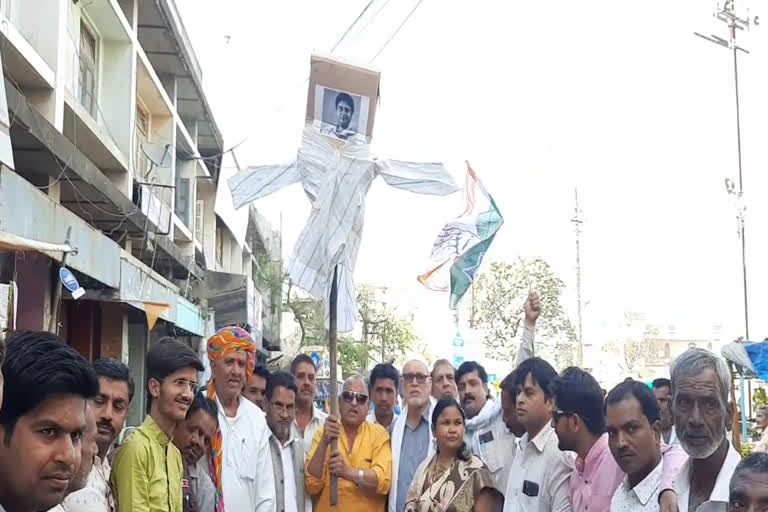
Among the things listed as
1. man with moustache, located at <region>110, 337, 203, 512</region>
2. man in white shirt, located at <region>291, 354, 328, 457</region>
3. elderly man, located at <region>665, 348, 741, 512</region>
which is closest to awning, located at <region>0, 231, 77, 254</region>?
man in white shirt, located at <region>291, 354, 328, 457</region>

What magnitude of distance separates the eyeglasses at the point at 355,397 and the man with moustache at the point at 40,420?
12.4ft

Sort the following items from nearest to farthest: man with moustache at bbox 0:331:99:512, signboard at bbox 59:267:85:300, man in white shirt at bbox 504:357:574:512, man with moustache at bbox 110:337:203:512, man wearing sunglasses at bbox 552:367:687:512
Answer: man with moustache at bbox 0:331:99:512
man with moustache at bbox 110:337:203:512
man wearing sunglasses at bbox 552:367:687:512
man in white shirt at bbox 504:357:574:512
signboard at bbox 59:267:85:300

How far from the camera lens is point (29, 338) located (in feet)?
8.21

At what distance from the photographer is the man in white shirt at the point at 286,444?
5902 mm

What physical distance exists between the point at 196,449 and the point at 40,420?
Answer: 2.42m

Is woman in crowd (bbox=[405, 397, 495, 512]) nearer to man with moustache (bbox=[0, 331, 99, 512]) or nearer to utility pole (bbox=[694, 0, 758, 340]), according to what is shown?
man with moustache (bbox=[0, 331, 99, 512])

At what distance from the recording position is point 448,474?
5.22 metres

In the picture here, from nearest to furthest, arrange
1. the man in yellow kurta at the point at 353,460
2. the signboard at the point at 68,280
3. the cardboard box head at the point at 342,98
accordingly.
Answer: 1. the cardboard box head at the point at 342,98
2. the man in yellow kurta at the point at 353,460
3. the signboard at the point at 68,280

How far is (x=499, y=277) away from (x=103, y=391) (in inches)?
1310

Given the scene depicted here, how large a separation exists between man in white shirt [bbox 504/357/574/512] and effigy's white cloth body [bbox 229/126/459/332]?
139cm

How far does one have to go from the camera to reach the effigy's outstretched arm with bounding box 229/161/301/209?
5.69 meters

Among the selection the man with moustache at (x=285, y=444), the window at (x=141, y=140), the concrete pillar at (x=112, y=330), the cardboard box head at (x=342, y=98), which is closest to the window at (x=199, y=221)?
the window at (x=141, y=140)

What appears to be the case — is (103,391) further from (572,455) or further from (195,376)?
(572,455)

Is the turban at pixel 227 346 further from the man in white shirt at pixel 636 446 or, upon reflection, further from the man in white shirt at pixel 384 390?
the man in white shirt at pixel 636 446
